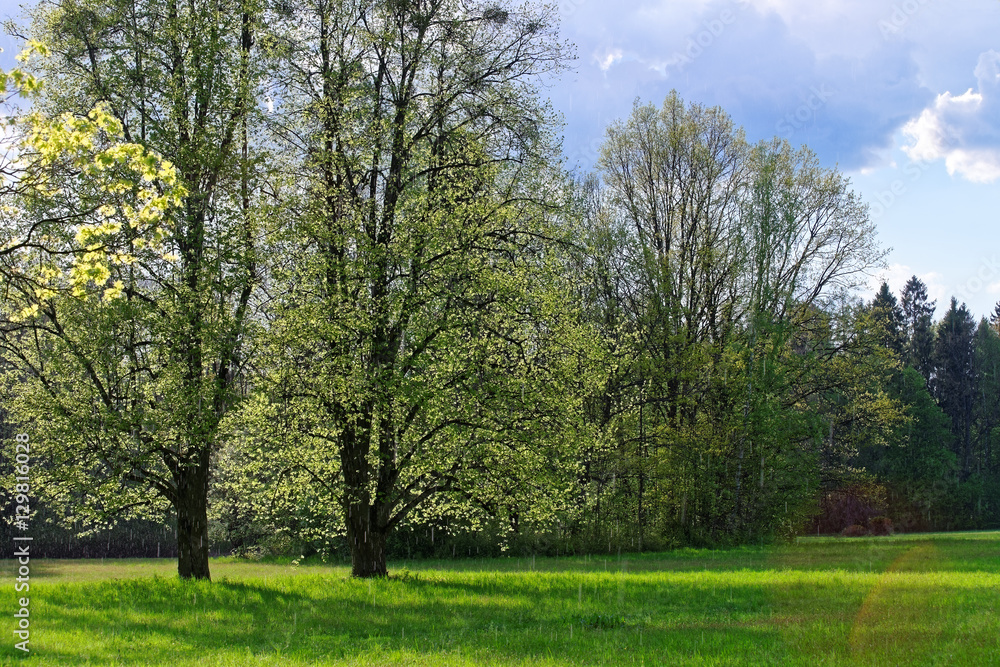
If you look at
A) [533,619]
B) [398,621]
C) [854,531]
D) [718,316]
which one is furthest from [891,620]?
[854,531]

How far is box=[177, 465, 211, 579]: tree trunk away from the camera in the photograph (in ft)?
53.4

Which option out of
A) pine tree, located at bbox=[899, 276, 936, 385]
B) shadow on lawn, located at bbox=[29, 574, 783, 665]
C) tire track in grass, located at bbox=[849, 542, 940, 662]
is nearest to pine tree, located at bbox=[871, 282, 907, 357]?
pine tree, located at bbox=[899, 276, 936, 385]

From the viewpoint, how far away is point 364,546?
16.5 metres

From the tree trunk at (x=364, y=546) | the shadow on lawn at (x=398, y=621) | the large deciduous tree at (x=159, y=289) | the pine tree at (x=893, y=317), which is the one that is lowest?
the shadow on lawn at (x=398, y=621)

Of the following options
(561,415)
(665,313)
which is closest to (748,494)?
(665,313)

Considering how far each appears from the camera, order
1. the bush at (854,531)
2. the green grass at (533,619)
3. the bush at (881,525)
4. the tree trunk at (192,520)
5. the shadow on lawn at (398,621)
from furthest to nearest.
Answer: the bush at (881,525) → the bush at (854,531) → the tree trunk at (192,520) → the shadow on lawn at (398,621) → the green grass at (533,619)

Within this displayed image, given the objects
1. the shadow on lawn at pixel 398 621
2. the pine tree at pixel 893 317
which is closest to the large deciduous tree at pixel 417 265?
the shadow on lawn at pixel 398 621

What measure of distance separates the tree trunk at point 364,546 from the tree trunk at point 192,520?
3171mm

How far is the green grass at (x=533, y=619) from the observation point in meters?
8.77

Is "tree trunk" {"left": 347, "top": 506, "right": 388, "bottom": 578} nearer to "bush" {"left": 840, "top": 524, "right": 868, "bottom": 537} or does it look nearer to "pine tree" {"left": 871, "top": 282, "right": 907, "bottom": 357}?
"bush" {"left": 840, "top": 524, "right": 868, "bottom": 537}

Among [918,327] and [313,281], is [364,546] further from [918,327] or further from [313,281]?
[918,327]

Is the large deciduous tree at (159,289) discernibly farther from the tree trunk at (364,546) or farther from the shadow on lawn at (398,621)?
the tree trunk at (364,546)

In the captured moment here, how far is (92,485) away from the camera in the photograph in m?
14.8

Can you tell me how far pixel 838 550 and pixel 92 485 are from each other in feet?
76.6
